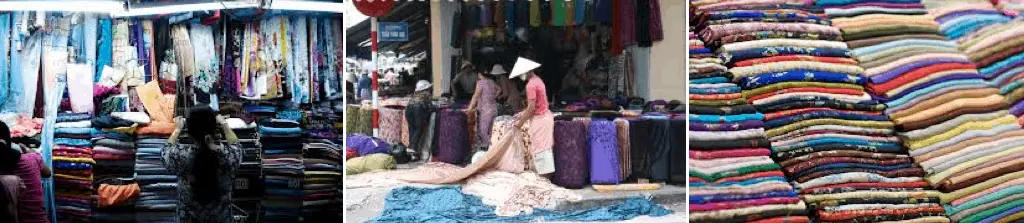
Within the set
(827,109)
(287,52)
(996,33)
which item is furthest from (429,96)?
(996,33)

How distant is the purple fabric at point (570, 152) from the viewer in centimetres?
340

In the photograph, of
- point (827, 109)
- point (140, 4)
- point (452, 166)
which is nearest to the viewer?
point (827, 109)

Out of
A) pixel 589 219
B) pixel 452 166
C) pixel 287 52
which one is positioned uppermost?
pixel 287 52

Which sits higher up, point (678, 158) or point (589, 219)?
point (678, 158)

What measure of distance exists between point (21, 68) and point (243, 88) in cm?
100

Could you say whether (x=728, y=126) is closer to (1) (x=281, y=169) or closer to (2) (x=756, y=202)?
(2) (x=756, y=202)

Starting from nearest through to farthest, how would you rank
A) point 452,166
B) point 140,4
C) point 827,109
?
point 827,109, point 452,166, point 140,4

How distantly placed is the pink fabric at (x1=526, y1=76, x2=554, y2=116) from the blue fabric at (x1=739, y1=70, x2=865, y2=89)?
73 cm

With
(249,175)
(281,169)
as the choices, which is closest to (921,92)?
(281,169)

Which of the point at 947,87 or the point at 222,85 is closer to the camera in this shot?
the point at 947,87

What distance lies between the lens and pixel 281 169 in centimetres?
417

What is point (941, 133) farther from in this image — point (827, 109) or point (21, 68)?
point (21, 68)

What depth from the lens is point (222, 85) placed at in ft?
13.4

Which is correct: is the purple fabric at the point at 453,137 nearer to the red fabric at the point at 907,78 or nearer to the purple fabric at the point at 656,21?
the purple fabric at the point at 656,21
